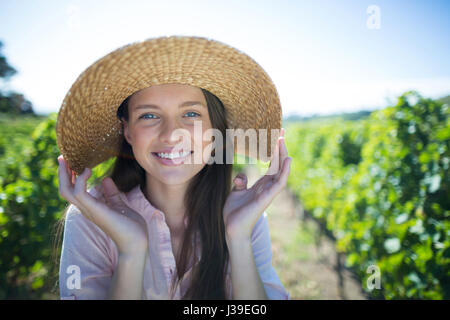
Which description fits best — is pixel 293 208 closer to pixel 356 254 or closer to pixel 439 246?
pixel 356 254

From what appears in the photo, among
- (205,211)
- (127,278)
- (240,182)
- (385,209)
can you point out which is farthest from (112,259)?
(385,209)

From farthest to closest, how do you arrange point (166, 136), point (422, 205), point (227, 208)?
1. point (422, 205)
2. point (227, 208)
3. point (166, 136)

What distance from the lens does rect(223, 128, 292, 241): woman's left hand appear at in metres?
1.54

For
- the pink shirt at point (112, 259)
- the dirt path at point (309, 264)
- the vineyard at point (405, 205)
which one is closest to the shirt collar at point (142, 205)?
the pink shirt at point (112, 259)

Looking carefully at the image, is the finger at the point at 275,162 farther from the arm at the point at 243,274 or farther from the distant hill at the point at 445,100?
the distant hill at the point at 445,100

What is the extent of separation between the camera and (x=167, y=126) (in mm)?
1553

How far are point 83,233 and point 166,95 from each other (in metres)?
0.93

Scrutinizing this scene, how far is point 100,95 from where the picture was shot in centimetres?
156

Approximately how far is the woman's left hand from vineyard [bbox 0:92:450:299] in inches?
49.5

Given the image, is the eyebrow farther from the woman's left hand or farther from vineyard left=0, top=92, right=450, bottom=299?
vineyard left=0, top=92, right=450, bottom=299

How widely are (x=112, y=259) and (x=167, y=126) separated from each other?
2.83 ft

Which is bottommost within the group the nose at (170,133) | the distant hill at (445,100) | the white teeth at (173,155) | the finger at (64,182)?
the finger at (64,182)

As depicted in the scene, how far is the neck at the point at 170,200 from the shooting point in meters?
1.94
